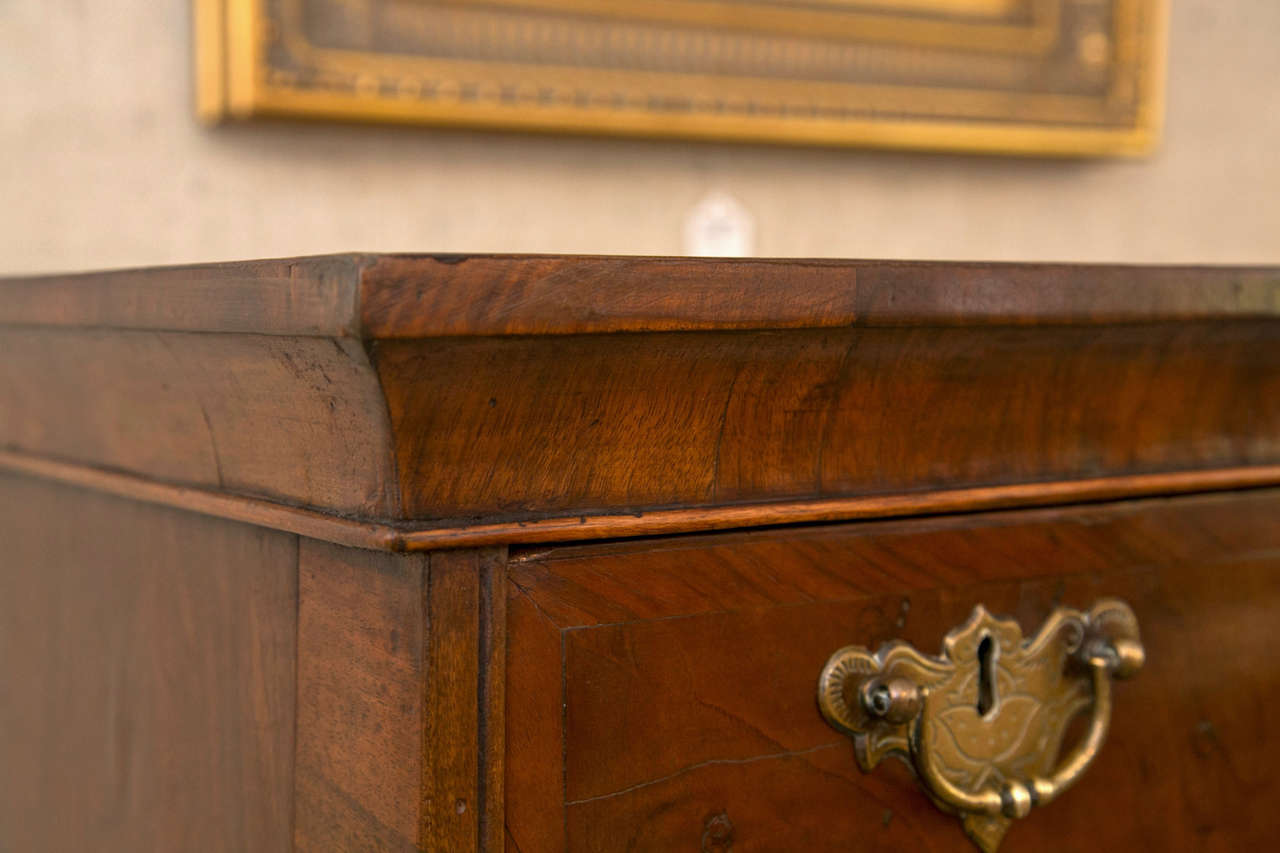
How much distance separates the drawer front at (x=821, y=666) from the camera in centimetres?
41

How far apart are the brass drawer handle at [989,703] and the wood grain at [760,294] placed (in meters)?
0.12

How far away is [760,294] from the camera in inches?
16.0

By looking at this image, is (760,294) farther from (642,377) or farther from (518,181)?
(518,181)

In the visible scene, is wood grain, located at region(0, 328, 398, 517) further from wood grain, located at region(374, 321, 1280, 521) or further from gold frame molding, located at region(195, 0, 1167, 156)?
gold frame molding, located at region(195, 0, 1167, 156)

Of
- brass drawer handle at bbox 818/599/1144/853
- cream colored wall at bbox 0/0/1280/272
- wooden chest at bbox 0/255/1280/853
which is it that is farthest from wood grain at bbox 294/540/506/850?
cream colored wall at bbox 0/0/1280/272

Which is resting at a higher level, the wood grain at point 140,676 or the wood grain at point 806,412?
the wood grain at point 806,412

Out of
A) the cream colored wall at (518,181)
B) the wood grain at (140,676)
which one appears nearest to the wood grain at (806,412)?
the wood grain at (140,676)

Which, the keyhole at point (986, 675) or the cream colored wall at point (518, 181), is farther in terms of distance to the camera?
the cream colored wall at point (518, 181)

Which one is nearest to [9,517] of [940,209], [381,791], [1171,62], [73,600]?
[73,600]

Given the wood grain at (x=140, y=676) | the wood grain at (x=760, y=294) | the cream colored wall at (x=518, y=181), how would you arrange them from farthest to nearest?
the cream colored wall at (x=518, y=181), the wood grain at (x=140, y=676), the wood grain at (x=760, y=294)

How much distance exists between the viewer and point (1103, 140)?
1.19 m

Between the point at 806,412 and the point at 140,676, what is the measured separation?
0.30 metres

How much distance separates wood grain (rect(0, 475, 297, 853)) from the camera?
1.55 feet

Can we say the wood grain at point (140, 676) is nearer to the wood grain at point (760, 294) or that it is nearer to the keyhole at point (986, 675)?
the wood grain at point (760, 294)
